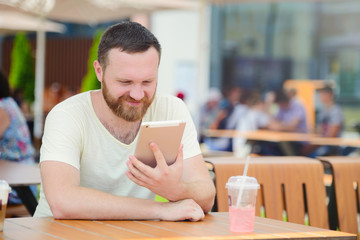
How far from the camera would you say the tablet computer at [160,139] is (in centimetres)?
194

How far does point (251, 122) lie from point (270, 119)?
48 centimetres

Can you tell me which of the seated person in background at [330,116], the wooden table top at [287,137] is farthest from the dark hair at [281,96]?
the seated person in background at [330,116]

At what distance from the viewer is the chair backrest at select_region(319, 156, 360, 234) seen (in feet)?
9.86

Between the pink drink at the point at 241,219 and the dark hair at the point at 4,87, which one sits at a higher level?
the dark hair at the point at 4,87

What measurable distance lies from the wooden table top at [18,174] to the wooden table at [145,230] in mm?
1052

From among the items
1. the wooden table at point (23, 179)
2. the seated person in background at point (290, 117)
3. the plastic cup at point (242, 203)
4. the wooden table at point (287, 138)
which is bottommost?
the wooden table at point (287, 138)

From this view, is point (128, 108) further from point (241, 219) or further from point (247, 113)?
point (247, 113)

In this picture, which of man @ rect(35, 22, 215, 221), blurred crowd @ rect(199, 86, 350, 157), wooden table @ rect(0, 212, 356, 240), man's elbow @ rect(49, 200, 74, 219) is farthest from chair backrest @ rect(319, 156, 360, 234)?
blurred crowd @ rect(199, 86, 350, 157)

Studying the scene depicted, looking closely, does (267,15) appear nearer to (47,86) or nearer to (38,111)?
(38,111)

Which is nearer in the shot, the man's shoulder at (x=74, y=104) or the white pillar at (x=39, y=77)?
the man's shoulder at (x=74, y=104)

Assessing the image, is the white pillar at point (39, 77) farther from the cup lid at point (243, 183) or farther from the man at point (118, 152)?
the cup lid at point (243, 183)

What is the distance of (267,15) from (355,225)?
8.77m

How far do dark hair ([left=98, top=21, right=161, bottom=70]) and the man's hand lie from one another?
45 centimetres

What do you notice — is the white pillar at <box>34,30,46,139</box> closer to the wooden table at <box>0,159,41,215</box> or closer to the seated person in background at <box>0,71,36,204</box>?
the seated person in background at <box>0,71,36,204</box>
